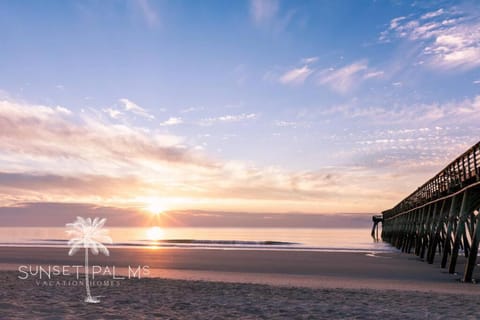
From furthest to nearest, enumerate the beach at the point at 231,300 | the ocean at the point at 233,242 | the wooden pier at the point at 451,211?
the ocean at the point at 233,242 → the wooden pier at the point at 451,211 → the beach at the point at 231,300

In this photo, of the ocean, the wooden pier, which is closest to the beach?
the wooden pier

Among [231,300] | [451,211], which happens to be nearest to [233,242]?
[451,211]

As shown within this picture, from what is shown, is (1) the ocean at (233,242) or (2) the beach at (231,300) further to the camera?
(1) the ocean at (233,242)

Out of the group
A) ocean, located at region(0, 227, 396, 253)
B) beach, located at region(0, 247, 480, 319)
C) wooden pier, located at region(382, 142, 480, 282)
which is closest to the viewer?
beach, located at region(0, 247, 480, 319)

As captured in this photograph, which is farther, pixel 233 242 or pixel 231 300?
pixel 233 242

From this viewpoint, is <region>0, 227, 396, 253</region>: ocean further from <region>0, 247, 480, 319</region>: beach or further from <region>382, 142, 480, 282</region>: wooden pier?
<region>0, 247, 480, 319</region>: beach

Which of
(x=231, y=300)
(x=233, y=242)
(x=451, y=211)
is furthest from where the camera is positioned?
(x=233, y=242)

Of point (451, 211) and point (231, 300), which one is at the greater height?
point (451, 211)

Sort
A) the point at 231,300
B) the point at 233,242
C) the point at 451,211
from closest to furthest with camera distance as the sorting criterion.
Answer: the point at 231,300 → the point at 451,211 → the point at 233,242

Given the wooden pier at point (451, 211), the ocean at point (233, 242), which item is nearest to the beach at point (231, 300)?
the wooden pier at point (451, 211)

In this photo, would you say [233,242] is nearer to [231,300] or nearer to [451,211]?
[451,211]

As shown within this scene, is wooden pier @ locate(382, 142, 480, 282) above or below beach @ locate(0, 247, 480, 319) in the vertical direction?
above

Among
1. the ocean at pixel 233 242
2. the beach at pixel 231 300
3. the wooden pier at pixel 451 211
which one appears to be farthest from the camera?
the ocean at pixel 233 242

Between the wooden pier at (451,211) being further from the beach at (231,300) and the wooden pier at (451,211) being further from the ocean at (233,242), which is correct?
the ocean at (233,242)
